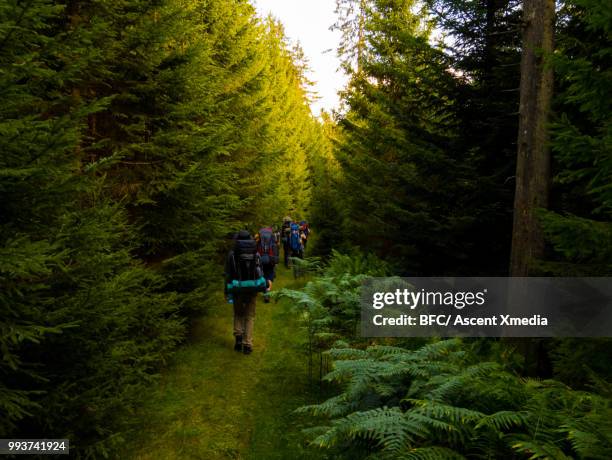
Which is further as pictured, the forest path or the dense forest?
the forest path

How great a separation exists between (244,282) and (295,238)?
905 centimetres

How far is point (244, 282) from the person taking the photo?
7.52 meters

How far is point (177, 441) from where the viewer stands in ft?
15.7

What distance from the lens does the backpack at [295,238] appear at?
1633cm

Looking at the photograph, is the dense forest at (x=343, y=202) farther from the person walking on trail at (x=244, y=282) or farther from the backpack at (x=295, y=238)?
the backpack at (x=295, y=238)

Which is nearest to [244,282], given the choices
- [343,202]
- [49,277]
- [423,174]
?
[49,277]

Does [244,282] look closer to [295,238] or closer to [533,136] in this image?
[533,136]

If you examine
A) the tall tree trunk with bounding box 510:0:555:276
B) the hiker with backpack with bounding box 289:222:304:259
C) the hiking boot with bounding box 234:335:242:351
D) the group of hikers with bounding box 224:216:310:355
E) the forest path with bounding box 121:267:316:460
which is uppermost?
the tall tree trunk with bounding box 510:0:555:276

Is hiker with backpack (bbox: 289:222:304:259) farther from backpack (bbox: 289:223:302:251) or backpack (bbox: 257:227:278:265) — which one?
backpack (bbox: 257:227:278:265)

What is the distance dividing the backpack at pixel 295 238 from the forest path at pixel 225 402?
25.6 ft

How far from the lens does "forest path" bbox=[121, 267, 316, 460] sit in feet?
15.3

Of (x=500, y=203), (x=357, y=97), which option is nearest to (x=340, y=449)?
(x=500, y=203)

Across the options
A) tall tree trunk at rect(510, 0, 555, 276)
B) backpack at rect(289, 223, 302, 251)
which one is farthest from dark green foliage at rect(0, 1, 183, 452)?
backpack at rect(289, 223, 302, 251)

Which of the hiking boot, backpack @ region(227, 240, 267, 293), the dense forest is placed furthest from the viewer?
the hiking boot
